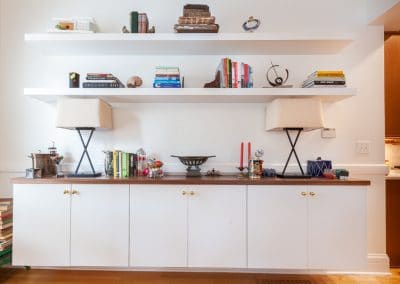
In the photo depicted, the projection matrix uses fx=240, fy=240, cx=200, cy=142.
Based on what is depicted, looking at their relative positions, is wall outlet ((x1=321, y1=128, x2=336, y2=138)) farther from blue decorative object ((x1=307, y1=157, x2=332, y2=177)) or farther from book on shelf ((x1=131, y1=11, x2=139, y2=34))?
book on shelf ((x1=131, y1=11, x2=139, y2=34))

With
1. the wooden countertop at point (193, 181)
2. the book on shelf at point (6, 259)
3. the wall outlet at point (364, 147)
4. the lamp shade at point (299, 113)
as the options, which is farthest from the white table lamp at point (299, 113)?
the book on shelf at point (6, 259)

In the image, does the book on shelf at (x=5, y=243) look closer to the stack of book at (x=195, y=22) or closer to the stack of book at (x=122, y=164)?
the stack of book at (x=122, y=164)

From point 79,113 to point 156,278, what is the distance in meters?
1.52

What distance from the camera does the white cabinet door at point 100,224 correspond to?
1.81m

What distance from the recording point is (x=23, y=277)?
81.3 inches

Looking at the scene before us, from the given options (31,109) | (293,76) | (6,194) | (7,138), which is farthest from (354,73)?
(6,194)

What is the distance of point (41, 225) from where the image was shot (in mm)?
1813

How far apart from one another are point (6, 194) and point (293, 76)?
2904 millimetres

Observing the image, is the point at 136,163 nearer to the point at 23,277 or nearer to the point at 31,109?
the point at 31,109

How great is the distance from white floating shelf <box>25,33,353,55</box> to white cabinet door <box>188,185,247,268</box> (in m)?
1.19

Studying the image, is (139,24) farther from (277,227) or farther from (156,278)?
(156,278)

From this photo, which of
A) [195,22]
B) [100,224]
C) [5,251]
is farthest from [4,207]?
[195,22]

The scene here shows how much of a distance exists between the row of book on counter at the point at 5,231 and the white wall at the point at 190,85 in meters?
0.38

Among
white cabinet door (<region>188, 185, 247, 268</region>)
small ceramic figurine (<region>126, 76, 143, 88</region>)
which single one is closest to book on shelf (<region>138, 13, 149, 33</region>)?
small ceramic figurine (<region>126, 76, 143, 88</region>)
